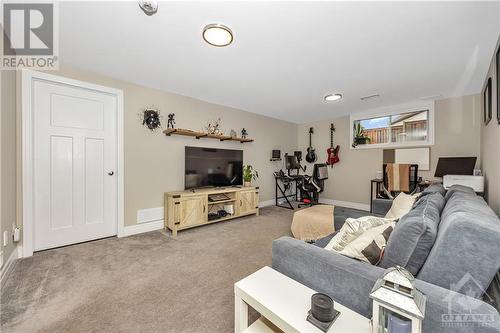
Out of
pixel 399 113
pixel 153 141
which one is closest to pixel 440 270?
pixel 153 141

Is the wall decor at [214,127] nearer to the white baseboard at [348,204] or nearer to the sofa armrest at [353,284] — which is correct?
the sofa armrest at [353,284]

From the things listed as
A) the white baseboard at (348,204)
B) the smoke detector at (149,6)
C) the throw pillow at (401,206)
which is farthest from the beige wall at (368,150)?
the smoke detector at (149,6)

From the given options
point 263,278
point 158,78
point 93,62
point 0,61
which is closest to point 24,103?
point 0,61

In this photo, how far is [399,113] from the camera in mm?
4156

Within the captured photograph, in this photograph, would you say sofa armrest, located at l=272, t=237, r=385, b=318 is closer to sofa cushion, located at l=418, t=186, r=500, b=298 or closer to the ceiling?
sofa cushion, located at l=418, t=186, r=500, b=298

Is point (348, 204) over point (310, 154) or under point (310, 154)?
under

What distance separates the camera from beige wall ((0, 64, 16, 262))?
1.87m

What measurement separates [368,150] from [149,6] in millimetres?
4810

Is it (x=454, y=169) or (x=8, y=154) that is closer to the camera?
(x=8, y=154)

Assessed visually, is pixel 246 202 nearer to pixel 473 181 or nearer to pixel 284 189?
pixel 284 189

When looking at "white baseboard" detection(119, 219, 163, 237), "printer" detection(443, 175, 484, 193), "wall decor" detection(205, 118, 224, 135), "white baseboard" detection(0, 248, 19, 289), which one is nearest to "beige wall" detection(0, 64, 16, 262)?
"white baseboard" detection(0, 248, 19, 289)

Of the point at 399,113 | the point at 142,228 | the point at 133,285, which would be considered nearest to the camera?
the point at 133,285

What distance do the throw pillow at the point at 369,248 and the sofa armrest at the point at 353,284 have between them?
0.36ft

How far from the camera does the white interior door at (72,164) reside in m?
2.43
